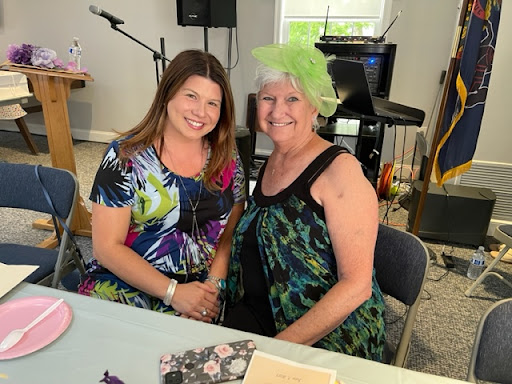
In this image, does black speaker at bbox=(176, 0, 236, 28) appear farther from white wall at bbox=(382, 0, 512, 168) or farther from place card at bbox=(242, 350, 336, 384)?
place card at bbox=(242, 350, 336, 384)

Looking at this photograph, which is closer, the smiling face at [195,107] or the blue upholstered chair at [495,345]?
the blue upholstered chair at [495,345]

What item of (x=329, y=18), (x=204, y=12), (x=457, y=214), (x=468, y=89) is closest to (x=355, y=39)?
(x=329, y=18)

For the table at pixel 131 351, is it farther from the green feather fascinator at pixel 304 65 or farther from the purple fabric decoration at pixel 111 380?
the green feather fascinator at pixel 304 65

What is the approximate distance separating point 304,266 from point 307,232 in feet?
0.32

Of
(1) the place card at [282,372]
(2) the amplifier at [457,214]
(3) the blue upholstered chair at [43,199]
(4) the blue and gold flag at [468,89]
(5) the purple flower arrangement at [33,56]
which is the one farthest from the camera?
(2) the amplifier at [457,214]

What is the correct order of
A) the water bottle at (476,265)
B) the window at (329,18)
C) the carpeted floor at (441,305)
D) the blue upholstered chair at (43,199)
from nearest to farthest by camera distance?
1. the blue upholstered chair at (43,199)
2. the carpeted floor at (441,305)
3. the water bottle at (476,265)
4. the window at (329,18)

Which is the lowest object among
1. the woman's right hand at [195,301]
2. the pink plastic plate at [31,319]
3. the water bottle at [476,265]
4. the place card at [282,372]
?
the water bottle at [476,265]

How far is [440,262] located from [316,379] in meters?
2.20

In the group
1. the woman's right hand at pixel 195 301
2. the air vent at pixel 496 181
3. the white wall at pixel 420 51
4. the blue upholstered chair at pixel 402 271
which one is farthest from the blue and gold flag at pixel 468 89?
the white wall at pixel 420 51

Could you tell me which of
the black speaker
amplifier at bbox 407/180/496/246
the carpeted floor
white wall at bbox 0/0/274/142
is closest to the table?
the carpeted floor

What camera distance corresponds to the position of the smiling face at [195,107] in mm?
1219

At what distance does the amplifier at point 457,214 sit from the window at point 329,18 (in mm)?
1814

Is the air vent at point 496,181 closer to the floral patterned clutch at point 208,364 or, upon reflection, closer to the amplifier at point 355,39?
the amplifier at point 355,39

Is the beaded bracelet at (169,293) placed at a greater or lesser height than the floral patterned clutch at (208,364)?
lesser
